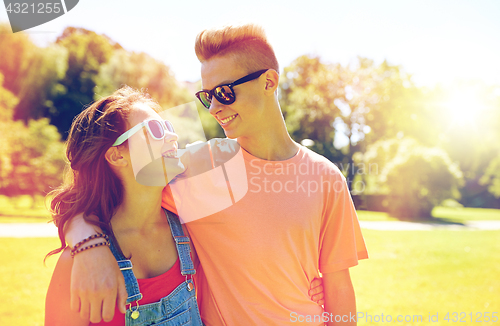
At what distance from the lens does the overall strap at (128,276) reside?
1.89 metres

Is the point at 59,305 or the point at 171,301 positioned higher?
the point at 59,305

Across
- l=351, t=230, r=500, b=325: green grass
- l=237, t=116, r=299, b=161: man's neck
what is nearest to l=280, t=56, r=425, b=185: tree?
l=351, t=230, r=500, b=325: green grass

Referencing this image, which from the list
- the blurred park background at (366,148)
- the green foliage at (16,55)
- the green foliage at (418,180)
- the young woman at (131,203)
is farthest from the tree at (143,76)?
the young woman at (131,203)

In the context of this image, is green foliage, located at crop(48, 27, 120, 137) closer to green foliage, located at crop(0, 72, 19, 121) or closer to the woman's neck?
green foliage, located at crop(0, 72, 19, 121)

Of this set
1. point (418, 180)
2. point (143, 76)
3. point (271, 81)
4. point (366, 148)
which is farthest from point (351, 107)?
point (271, 81)

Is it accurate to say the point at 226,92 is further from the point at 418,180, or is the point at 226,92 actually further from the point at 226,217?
the point at 418,180

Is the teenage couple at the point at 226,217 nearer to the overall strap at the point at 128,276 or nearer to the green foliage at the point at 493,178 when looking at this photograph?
the overall strap at the point at 128,276

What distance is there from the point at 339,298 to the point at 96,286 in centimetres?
158

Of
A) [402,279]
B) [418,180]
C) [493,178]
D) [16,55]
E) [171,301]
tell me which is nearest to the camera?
[171,301]

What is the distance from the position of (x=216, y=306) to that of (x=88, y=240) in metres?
0.95

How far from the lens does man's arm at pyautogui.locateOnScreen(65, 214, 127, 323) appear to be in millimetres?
1579

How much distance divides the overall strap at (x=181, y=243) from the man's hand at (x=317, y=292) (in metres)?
0.82

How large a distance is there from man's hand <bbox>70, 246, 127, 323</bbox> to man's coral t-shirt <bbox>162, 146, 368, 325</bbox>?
722 millimetres

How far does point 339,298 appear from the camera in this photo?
7.63 feet
